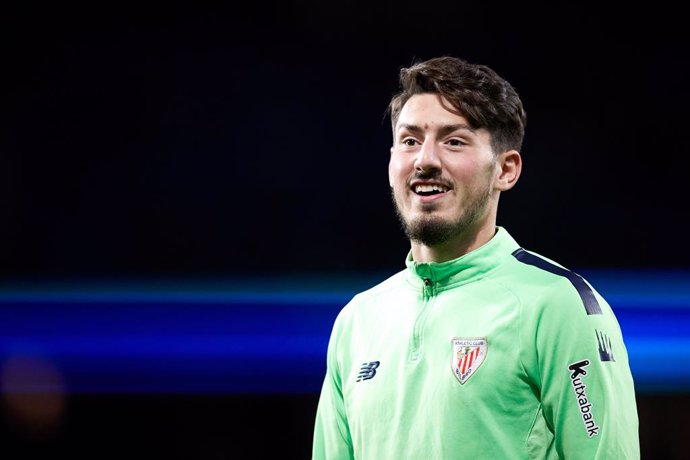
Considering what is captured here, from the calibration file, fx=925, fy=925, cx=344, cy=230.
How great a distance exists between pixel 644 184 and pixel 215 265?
1.46 m

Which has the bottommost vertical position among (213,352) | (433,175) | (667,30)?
(213,352)

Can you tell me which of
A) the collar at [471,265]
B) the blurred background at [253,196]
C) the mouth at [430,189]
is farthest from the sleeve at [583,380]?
the blurred background at [253,196]

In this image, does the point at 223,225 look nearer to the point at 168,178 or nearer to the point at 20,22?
the point at 168,178

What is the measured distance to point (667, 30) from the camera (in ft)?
10.4

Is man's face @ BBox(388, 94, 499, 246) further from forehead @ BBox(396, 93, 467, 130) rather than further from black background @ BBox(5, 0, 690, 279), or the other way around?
black background @ BBox(5, 0, 690, 279)

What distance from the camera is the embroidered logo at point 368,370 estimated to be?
5.27ft

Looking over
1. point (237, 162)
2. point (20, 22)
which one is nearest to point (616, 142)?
point (237, 162)

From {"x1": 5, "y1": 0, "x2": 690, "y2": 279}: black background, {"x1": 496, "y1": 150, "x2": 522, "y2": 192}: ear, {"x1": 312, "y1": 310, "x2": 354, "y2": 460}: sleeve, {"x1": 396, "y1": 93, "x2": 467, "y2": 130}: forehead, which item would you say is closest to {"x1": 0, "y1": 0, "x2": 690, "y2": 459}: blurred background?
{"x1": 5, "y1": 0, "x2": 690, "y2": 279}: black background

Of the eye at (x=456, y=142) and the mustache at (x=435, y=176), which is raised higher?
the eye at (x=456, y=142)

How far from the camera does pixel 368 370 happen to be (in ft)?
5.31

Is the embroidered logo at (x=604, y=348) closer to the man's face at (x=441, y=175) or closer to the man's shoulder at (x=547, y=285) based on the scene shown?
the man's shoulder at (x=547, y=285)

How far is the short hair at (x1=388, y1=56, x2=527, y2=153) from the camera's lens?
5.28 ft

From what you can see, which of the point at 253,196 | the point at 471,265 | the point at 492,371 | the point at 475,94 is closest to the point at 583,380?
the point at 492,371

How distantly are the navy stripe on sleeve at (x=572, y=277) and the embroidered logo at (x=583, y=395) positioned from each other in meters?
0.09
